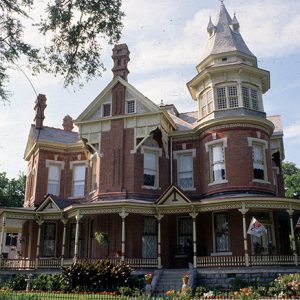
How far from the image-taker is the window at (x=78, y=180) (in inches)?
1155

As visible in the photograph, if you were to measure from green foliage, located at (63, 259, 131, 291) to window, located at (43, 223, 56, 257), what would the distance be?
739 cm

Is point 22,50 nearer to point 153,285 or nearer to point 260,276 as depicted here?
point 153,285

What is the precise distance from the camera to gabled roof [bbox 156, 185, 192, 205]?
2342cm

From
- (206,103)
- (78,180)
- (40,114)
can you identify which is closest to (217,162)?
(206,103)

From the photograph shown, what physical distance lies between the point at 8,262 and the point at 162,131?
12.2 m

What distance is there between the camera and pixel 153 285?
20.1m

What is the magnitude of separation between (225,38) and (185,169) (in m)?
9.57

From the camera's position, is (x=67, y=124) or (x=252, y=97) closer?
(x=252, y=97)

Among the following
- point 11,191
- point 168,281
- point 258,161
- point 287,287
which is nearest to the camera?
point 287,287

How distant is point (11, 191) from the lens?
54281mm

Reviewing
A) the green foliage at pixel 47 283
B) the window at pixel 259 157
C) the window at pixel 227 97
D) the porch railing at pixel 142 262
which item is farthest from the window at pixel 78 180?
the window at pixel 259 157

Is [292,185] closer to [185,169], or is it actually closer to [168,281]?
[185,169]

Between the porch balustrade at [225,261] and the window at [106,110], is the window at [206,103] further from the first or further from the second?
the porch balustrade at [225,261]

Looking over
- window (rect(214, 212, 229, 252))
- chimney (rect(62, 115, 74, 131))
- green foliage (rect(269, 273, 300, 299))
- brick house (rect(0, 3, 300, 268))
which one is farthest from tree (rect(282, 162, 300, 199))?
green foliage (rect(269, 273, 300, 299))
